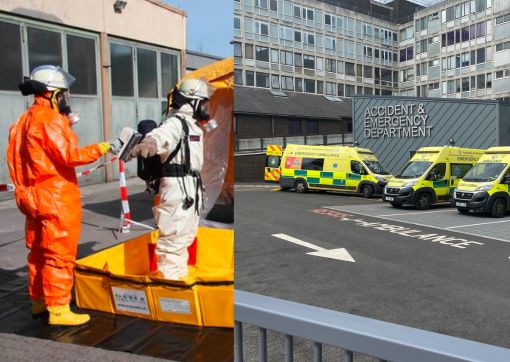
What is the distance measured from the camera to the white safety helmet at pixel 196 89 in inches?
32.4

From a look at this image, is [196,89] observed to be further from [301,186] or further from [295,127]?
[301,186]

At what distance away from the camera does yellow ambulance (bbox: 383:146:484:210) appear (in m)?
0.89

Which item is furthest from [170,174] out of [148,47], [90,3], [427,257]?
[427,257]

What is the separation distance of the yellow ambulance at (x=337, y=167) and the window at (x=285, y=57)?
165 mm

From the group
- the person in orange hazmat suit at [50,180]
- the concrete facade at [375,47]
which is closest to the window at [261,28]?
the concrete facade at [375,47]

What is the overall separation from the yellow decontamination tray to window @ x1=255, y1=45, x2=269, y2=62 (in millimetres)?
294

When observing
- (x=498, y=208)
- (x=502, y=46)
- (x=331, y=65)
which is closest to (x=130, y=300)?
(x=331, y=65)

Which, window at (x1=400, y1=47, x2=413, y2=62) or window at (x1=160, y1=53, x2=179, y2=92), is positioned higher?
window at (x1=400, y1=47, x2=413, y2=62)

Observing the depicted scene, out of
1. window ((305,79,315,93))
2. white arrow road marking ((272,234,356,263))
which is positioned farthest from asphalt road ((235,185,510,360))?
window ((305,79,315,93))

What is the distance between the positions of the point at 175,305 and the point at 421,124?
57cm

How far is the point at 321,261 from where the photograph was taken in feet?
3.49

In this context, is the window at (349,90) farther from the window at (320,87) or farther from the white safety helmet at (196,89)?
the white safety helmet at (196,89)

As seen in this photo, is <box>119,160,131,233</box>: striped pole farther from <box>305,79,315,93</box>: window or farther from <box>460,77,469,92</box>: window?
<box>460,77,469,92</box>: window

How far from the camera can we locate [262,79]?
87cm
